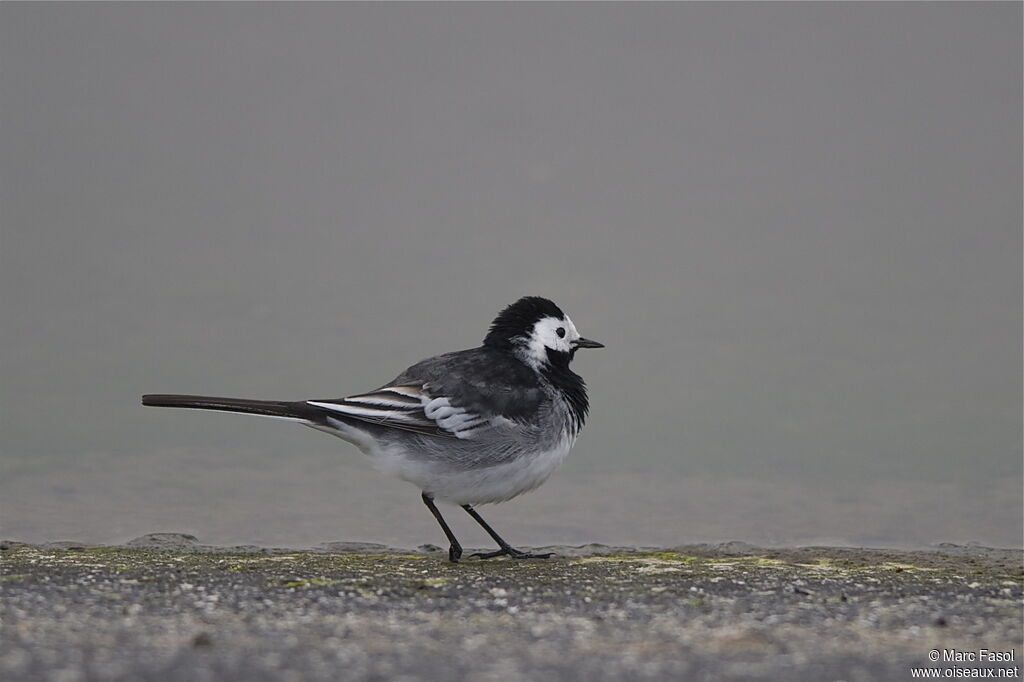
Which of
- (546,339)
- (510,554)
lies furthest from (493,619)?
(546,339)

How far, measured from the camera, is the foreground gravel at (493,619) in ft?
12.8

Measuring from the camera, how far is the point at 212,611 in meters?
4.75

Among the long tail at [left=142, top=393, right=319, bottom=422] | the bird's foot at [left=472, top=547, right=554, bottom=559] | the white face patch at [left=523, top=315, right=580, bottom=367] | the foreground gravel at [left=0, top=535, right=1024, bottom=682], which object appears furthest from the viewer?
the white face patch at [left=523, top=315, right=580, bottom=367]

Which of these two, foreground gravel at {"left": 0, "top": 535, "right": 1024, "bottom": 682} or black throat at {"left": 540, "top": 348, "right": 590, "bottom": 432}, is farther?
black throat at {"left": 540, "top": 348, "right": 590, "bottom": 432}

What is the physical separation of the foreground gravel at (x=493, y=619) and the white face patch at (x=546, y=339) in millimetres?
1340

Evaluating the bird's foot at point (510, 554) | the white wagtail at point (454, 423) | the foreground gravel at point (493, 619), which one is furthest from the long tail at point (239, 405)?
the bird's foot at point (510, 554)

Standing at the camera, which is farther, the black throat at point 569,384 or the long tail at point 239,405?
the black throat at point 569,384

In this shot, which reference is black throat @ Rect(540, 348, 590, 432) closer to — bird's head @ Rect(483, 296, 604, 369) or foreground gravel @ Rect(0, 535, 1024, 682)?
bird's head @ Rect(483, 296, 604, 369)

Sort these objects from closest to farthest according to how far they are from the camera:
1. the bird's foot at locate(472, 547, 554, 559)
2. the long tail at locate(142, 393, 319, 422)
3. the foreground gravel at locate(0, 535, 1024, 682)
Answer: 1. the foreground gravel at locate(0, 535, 1024, 682)
2. the long tail at locate(142, 393, 319, 422)
3. the bird's foot at locate(472, 547, 554, 559)

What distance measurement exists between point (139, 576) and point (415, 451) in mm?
1723

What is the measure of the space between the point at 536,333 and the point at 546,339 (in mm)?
74

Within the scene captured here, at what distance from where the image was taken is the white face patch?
24.5ft

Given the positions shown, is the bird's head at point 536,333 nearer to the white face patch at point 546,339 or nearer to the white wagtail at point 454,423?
the white face patch at point 546,339

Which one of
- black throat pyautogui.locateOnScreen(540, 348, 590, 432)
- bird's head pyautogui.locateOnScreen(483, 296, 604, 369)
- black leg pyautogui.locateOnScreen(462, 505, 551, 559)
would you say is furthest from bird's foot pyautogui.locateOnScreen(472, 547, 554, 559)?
bird's head pyautogui.locateOnScreen(483, 296, 604, 369)
